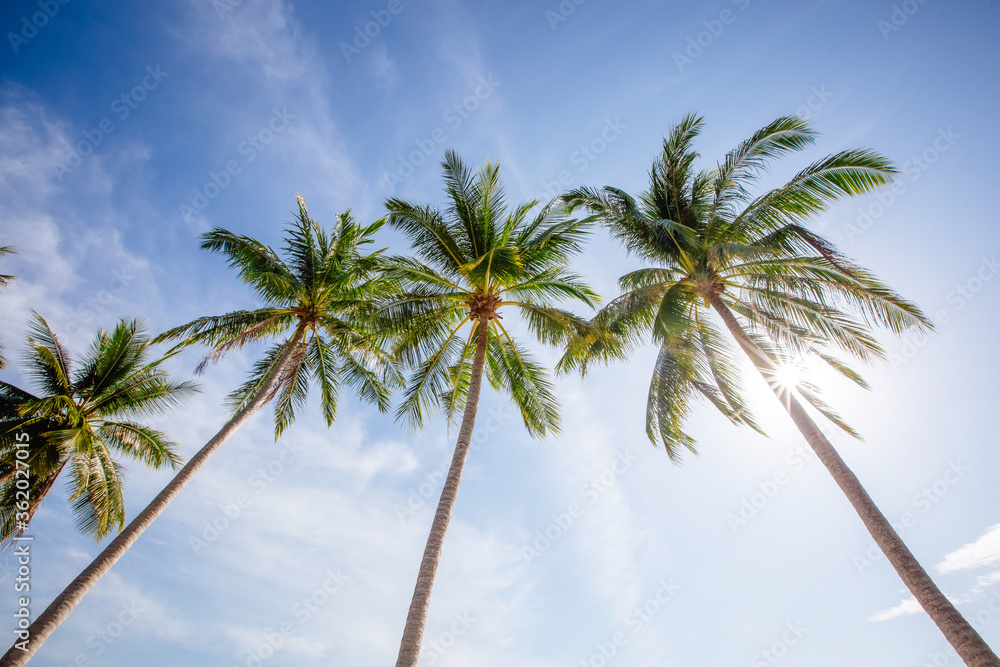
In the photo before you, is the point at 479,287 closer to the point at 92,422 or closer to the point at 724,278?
the point at 724,278

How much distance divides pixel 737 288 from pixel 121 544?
14.1m

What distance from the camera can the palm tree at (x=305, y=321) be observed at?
1330 centimetres

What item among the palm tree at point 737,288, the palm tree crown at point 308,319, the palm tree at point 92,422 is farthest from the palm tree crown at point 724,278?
the palm tree at point 92,422

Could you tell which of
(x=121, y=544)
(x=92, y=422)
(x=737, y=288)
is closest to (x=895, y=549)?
(x=737, y=288)

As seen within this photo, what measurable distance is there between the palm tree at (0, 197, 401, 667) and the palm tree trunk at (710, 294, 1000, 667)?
9.91 meters

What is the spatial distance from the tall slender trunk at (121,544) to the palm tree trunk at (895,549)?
40.6 ft

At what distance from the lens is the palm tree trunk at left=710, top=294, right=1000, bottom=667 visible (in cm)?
550

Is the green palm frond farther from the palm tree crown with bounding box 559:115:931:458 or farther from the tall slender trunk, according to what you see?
the tall slender trunk

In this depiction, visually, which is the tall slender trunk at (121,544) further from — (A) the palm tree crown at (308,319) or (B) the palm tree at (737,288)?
(B) the palm tree at (737,288)

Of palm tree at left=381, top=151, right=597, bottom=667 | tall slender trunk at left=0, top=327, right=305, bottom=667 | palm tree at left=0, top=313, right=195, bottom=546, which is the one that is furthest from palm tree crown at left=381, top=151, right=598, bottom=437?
palm tree at left=0, top=313, right=195, bottom=546

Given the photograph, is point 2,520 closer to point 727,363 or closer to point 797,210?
point 727,363

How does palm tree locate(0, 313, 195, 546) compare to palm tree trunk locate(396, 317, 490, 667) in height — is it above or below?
above

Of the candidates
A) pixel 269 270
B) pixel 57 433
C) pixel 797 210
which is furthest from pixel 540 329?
pixel 57 433

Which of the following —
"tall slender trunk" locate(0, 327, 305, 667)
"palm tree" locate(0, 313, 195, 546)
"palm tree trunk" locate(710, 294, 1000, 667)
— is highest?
"palm tree" locate(0, 313, 195, 546)
